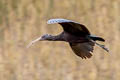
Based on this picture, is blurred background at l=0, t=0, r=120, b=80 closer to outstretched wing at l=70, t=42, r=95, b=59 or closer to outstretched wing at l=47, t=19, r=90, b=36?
outstretched wing at l=70, t=42, r=95, b=59

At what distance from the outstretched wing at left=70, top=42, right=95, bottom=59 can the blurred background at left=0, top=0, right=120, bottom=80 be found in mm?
1205

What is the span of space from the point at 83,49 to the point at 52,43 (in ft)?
5.30

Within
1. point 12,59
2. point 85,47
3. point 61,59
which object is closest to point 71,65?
point 61,59

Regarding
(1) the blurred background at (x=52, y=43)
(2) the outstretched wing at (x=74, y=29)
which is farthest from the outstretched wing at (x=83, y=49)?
(1) the blurred background at (x=52, y=43)

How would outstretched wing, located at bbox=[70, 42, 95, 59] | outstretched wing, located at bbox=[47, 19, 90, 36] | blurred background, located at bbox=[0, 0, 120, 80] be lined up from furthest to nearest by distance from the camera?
1. blurred background, located at bbox=[0, 0, 120, 80]
2. outstretched wing, located at bbox=[70, 42, 95, 59]
3. outstretched wing, located at bbox=[47, 19, 90, 36]

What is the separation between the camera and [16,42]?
9.75 metres

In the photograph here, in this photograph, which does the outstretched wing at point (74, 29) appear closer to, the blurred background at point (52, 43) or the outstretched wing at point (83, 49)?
the outstretched wing at point (83, 49)

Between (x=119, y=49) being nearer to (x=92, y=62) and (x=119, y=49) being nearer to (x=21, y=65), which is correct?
(x=92, y=62)

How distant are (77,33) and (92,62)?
6.20ft

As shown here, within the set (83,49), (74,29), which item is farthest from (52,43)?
(74,29)

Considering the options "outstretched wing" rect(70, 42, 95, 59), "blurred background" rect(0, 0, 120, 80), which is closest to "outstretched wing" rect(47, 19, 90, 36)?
"outstretched wing" rect(70, 42, 95, 59)

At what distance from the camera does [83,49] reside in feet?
27.0

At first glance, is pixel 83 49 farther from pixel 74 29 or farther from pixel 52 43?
pixel 52 43

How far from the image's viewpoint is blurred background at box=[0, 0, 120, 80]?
9.48 metres
